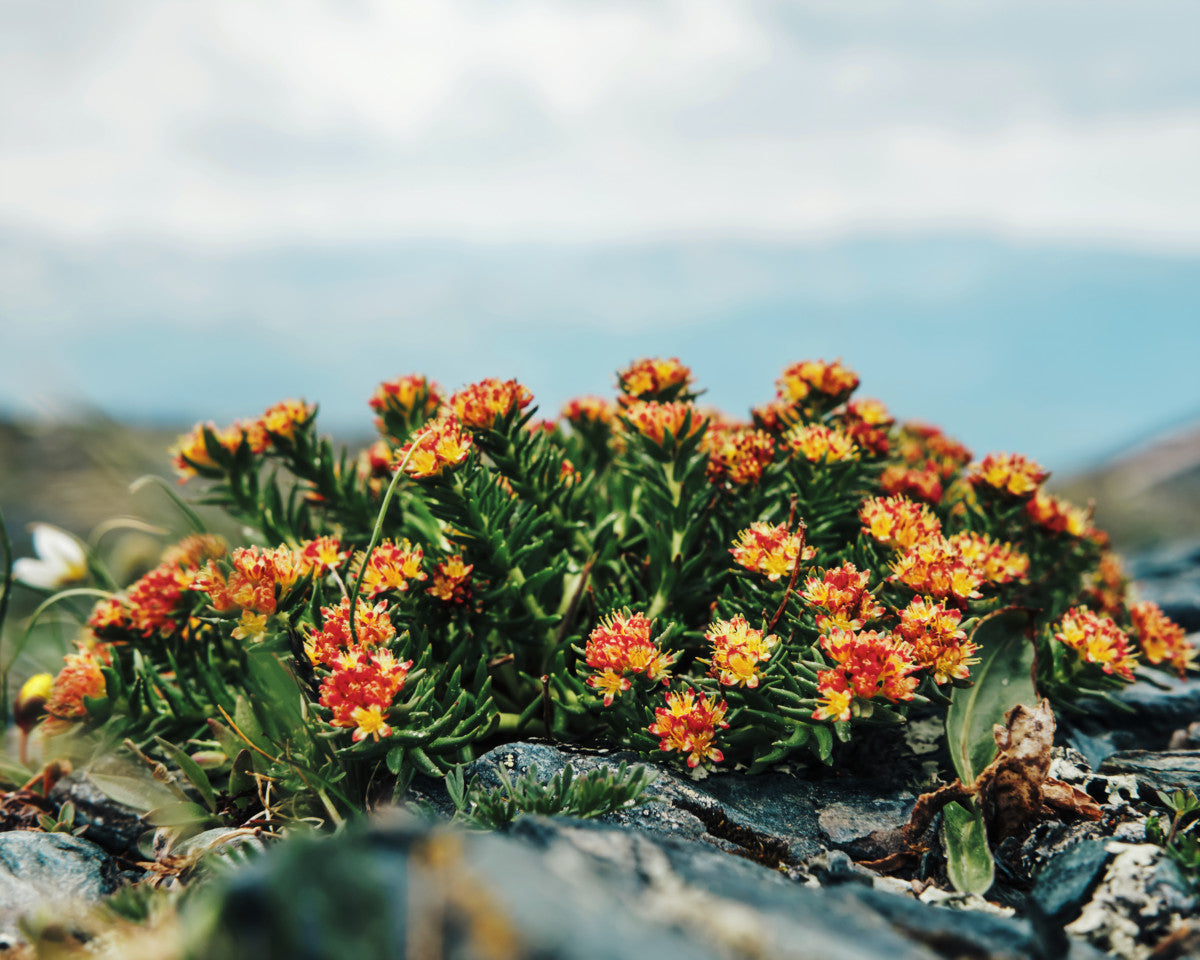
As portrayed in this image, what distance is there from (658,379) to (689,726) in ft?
5.29

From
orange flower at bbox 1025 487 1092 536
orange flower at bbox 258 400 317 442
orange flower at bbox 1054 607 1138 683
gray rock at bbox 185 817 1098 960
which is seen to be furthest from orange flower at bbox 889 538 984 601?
orange flower at bbox 258 400 317 442

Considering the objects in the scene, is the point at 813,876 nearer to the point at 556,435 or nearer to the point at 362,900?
the point at 362,900

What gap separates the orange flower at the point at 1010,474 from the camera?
3629mm

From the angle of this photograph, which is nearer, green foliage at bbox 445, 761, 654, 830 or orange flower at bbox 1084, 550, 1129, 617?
green foliage at bbox 445, 761, 654, 830

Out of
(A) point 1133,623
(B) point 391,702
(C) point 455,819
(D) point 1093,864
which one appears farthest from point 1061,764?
(B) point 391,702

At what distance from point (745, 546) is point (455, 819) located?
144 centimetres

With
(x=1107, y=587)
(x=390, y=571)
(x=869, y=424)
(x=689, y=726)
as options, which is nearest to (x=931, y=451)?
(x=1107, y=587)

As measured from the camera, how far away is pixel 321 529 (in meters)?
4.12

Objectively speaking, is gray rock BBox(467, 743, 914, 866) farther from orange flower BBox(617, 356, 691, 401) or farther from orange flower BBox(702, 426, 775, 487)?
orange flower BBox(617, 356, 691, 401)

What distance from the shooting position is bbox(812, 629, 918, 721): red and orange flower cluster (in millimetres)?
2584

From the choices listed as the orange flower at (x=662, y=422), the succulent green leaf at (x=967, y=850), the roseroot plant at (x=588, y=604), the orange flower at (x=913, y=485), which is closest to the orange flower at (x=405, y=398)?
the roseroot plant at (x=588, y=604)

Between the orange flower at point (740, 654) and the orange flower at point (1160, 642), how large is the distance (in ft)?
6.71

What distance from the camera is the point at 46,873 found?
2.87 m

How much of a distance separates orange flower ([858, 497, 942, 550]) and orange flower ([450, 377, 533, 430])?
4.85ft
